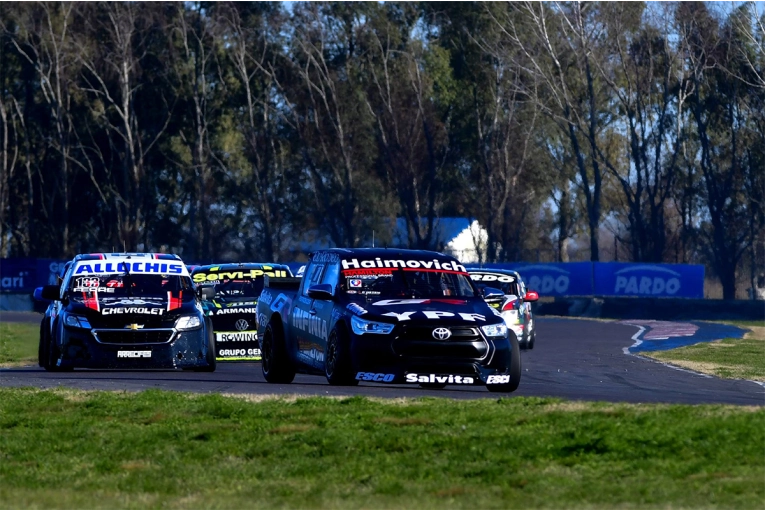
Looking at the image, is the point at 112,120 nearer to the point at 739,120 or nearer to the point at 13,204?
the point at 13,204

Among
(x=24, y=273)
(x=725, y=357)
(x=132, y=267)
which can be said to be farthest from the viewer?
(x=24, y=273)

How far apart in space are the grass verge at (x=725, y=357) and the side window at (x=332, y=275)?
22.4ft

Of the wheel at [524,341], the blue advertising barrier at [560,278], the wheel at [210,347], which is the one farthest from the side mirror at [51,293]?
the blue advertising barrier at [560,278]

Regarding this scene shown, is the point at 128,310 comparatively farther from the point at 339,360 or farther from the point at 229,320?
the point at 339,360

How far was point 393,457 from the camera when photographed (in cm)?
979

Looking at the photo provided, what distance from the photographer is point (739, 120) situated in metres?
69.1

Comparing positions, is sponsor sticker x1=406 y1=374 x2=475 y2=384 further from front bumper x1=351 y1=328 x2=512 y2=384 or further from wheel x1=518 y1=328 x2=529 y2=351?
wheel x1=518 y1=328 x2=529 y2=351

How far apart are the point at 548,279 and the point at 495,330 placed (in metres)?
39.9

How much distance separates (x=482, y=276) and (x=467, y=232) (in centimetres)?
5757

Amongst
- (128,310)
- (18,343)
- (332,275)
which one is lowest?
(18,343)

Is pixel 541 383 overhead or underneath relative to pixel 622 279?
underneath

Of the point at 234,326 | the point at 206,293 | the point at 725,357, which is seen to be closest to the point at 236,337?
the point at 234,326

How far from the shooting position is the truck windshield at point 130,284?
19.3m

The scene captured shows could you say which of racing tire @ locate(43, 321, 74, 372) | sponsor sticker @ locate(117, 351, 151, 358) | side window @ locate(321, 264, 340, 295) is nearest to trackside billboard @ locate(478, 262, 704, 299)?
racing tire @ locate(43, 321, 74, 372)
